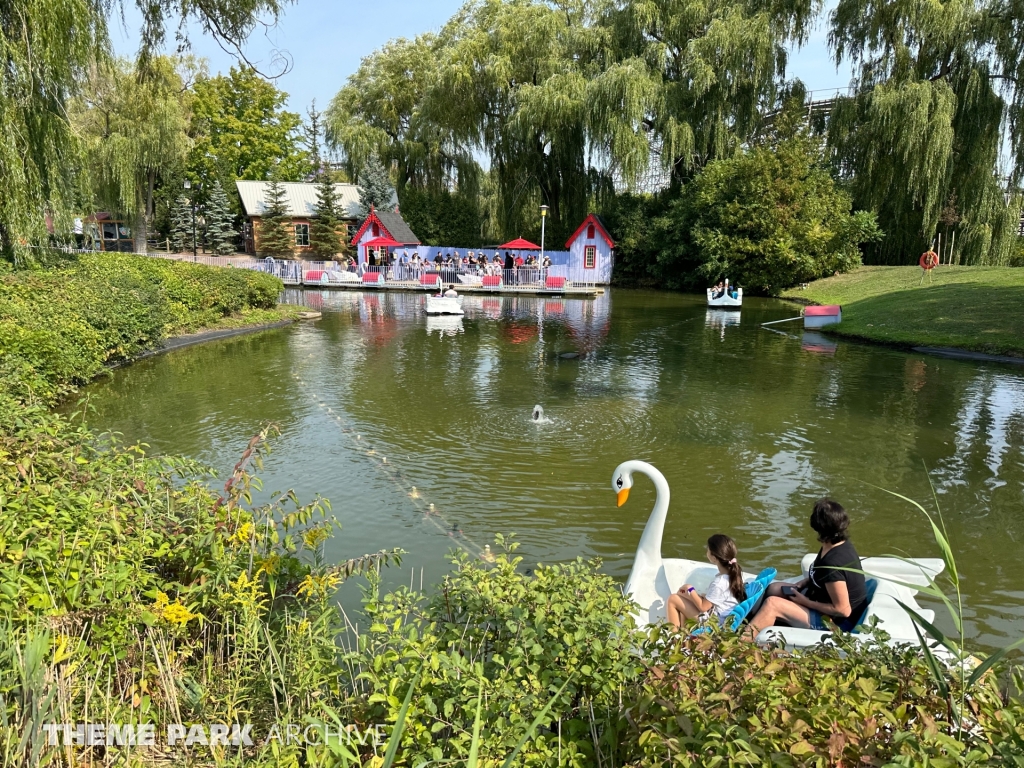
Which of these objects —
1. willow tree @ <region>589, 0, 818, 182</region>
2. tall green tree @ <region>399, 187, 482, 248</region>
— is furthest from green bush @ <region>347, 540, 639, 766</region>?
tall green tree @ <region>399, 187, 482, 248</region>

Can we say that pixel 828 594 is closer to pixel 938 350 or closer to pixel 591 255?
pixel 938 350

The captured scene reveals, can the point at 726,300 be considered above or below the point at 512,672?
above

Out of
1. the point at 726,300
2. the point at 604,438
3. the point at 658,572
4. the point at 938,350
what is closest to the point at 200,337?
the point at 604,438

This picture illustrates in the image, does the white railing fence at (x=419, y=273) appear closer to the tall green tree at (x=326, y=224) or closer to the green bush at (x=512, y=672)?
the tall green tree at (x=326, y=224)

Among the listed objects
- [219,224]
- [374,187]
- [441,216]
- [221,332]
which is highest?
[374,187]

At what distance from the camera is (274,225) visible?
46531mm

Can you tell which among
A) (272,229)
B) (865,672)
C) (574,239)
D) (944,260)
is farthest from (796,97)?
(865,672)

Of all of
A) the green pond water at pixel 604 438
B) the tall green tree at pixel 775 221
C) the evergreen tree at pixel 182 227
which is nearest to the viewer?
the green pond water at pixel 604 438

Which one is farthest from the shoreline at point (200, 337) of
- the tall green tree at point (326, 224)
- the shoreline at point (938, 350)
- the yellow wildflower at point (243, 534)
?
the tall green tree at point (326, 224)

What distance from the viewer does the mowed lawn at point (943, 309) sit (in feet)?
57.8

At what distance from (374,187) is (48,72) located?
114ft

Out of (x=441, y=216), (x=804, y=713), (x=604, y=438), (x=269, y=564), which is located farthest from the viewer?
(x=441, y=216)

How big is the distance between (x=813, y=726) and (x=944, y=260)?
3727cm

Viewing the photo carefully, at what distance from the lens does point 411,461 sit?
29.8 feet
